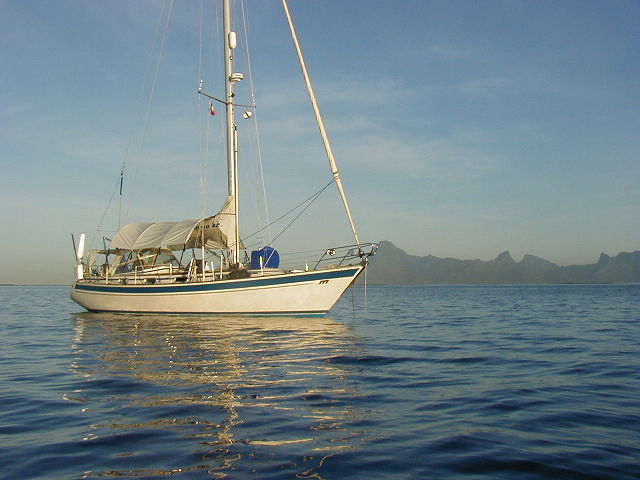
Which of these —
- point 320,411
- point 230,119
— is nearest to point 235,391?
point 320,411

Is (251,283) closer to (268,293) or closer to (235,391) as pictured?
(268,293)

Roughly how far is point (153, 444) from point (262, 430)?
1.41 meters

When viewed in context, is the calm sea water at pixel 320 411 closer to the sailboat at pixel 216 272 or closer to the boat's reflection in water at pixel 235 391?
the boat's reflection in water at pixel 235 391

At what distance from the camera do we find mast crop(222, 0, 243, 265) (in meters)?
30.7

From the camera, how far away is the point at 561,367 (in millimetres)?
12602

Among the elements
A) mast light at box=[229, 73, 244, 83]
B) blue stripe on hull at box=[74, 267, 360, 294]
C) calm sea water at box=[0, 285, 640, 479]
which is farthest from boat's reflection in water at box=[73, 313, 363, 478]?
mast light at box=[229, 73, 244, 83]

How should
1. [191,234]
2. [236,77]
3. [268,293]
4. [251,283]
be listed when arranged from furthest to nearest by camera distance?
[236,77]
[191,234]
[251,283]
[268,293]

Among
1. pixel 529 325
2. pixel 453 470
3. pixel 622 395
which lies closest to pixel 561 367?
pixel 622 395

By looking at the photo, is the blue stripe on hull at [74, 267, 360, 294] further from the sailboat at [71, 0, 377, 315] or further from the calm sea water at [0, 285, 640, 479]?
the calm sea water at [0, 285, 640, 479]

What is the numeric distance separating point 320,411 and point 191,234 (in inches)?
951

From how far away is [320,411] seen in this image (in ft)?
27.1

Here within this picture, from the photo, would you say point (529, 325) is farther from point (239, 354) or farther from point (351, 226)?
point (239, 354)

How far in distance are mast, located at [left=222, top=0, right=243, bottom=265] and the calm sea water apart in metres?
14.4

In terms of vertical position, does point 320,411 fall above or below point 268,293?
below
